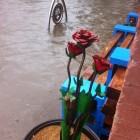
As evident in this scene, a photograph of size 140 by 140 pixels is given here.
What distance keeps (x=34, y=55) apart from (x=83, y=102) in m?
2.54

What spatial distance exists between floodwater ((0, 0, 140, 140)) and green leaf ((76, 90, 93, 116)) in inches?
37.7

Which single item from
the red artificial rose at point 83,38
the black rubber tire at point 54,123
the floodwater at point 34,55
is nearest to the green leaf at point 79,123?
the black rubber tire at point 54,123

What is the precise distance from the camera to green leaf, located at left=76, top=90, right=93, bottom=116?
1423 mm

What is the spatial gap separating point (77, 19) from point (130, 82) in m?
5.40

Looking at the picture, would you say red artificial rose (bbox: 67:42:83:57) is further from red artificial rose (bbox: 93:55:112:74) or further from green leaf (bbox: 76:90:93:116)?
green leaf (bbox: 76:90:93:116)

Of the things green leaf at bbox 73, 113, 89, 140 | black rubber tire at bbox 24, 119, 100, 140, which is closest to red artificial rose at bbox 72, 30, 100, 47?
green leaf at bbox 73, 113, 89, 140

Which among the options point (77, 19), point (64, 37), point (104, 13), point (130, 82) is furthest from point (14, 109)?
point (104, 13)

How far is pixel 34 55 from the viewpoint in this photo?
3834 mm

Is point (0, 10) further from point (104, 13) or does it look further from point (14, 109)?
point (14, 109)

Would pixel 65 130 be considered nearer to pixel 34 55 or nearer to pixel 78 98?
pixel 78 98

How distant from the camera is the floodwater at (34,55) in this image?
2.47 m

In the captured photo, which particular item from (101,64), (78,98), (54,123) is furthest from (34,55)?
(101,64)

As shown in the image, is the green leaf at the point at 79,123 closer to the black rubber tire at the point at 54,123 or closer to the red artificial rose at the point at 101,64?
the black rubber tire at the point at 54,123

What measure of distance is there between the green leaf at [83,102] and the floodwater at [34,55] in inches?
37.7
